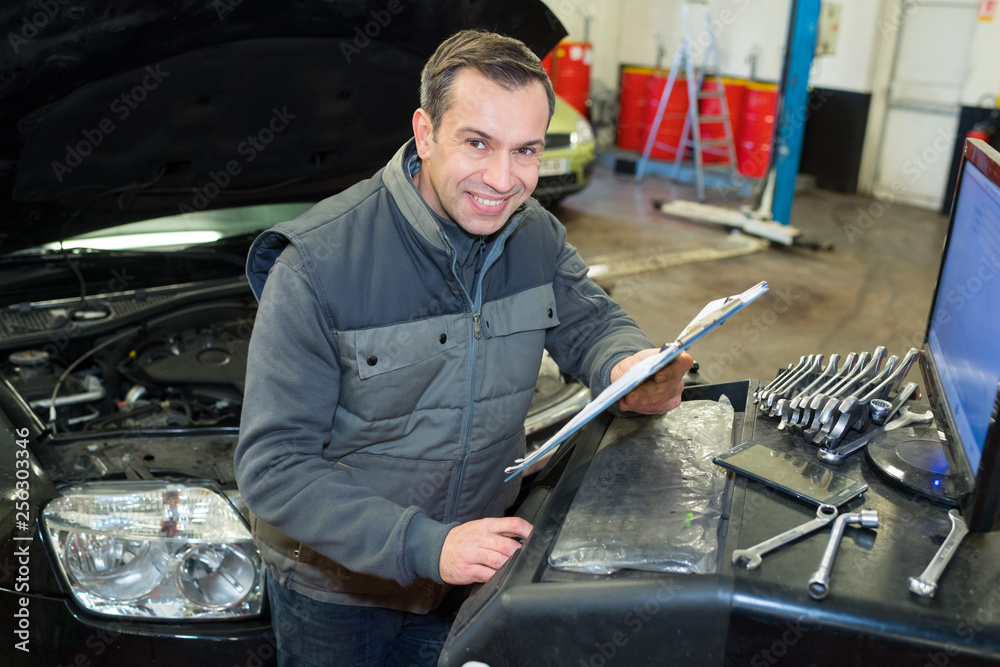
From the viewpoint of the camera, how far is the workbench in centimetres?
68

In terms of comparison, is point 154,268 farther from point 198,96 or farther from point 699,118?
point 699,118

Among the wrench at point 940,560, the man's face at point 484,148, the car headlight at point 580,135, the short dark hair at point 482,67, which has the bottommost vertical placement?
the car headlight at point 580,135

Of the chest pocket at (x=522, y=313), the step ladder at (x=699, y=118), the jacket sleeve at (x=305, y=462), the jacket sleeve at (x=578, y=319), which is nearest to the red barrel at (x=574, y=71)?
the step ladder at (x=699, y=118)

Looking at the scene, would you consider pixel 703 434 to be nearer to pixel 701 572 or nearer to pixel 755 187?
pixel 701 572

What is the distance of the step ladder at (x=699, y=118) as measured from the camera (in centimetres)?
696

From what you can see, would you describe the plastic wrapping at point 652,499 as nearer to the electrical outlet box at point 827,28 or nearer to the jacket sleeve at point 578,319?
the jacket sleeve at point 578,319

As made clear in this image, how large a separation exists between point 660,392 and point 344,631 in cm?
62

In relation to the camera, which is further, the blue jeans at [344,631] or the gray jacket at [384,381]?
the blue jeans at [344,631]

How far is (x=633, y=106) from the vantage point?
8.37m

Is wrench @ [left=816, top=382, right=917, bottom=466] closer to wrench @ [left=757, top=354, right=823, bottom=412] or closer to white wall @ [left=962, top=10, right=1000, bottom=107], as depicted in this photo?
wrench @ [left=757, top=354, right=823, bottom=412]

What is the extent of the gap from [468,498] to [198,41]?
41.0 inches

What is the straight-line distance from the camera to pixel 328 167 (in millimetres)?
2217

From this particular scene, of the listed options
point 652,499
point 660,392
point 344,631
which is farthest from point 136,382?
point 652,499

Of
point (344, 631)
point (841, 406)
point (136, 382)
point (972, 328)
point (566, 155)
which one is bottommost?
point (344, 631)
